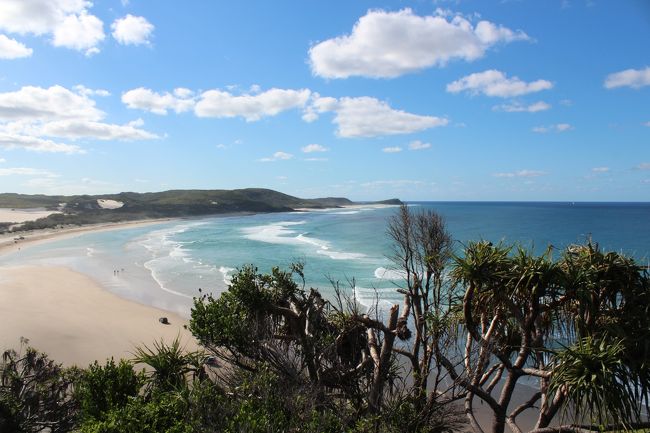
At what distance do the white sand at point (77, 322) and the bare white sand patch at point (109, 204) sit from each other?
10664 cm

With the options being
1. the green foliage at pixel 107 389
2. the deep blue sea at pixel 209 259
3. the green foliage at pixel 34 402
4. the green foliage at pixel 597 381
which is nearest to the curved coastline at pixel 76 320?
the deep blue sea at pixel 209 259

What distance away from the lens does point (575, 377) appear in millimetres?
7129

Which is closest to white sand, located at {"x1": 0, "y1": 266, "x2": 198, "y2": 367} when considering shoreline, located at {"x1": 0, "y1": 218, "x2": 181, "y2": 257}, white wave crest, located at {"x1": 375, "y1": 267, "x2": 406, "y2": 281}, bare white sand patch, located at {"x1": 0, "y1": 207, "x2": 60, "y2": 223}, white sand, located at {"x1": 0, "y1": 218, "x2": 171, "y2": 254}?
white wave crest, located at {"x1": 375, "y1": 267, "x2": 406, "y2": 281}

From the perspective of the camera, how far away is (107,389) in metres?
8.53

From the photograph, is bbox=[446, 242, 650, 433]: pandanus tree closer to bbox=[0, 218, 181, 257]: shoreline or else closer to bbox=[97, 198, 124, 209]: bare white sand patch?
bbox=[0, 218, 181, 257]: shoreline

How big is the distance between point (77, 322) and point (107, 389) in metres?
17.0

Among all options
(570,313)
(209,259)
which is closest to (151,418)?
(570,313)

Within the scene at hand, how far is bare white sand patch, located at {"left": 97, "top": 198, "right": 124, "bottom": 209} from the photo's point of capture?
132575mm

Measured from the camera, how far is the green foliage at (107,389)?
8.31 m

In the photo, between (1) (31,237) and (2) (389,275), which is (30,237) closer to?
(1) (31,237)

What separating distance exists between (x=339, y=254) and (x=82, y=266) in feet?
79.8

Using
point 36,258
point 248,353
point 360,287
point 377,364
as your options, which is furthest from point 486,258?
point 36,258

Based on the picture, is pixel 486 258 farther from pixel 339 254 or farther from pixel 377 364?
pixel 339 254

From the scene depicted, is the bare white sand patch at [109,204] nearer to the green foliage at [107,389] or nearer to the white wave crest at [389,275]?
the white wave crest at [389,275]
